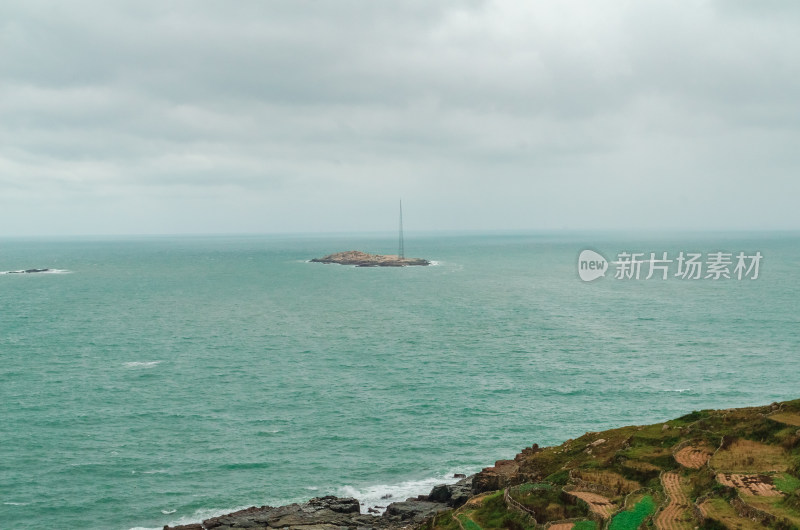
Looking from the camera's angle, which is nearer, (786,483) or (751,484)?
(786,483)

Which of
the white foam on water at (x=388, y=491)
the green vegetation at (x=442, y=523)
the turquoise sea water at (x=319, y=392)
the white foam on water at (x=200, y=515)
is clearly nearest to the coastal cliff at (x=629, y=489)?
the green vegetation at (x=442, y=523)

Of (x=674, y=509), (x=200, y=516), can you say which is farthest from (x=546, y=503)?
(x=200, y=516)

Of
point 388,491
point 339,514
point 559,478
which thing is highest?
point 559,478

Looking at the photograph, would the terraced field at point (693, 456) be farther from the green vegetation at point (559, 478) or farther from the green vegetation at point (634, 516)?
the green vegetation at point (559, 478)

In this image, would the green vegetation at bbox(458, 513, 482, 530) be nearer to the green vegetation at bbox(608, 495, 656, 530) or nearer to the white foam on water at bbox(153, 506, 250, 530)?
the green vegetation at bbox(608, 495, 656, 530)

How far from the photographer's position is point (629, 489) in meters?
46.8

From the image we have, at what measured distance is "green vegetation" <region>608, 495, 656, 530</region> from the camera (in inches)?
1570

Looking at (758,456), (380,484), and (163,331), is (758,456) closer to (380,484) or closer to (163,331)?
(380,484)

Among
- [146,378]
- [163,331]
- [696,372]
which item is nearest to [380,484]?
[146,378]

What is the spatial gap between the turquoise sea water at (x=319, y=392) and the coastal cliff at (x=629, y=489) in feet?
21.3

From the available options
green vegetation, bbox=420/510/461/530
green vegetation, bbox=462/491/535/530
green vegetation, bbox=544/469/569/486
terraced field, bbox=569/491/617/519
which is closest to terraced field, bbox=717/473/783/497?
terraced field, bbox=569/491/617/519

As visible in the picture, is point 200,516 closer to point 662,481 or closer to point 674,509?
point 662,481

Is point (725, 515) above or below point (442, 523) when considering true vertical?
above

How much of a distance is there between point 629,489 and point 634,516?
589cm
